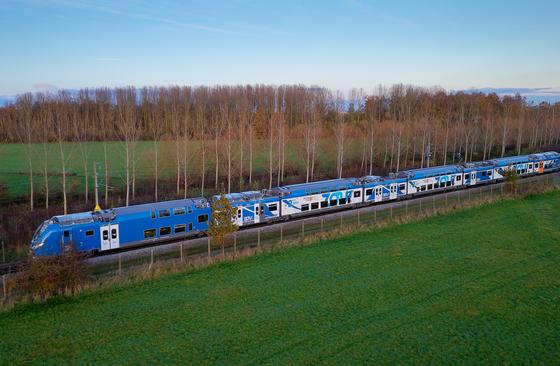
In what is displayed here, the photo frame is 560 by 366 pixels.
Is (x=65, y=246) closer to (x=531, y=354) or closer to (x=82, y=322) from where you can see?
(x=82, y=322)

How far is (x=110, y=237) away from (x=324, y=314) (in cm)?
1555

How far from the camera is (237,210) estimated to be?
3186cm

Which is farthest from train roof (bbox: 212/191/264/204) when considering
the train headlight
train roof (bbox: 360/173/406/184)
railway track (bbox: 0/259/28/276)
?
→ railway track (bbox: 0/259/28/276)

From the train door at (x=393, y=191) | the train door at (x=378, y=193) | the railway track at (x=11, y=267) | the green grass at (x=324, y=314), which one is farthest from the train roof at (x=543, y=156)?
the railway track at (x=11, y=267)

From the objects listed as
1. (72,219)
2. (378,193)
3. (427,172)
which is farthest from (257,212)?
(427,172)

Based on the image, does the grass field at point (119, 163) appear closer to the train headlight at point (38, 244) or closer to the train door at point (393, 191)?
the train door at point (393, 191)

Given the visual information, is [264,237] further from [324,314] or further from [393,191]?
[393,191]

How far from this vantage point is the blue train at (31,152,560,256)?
2650 cm

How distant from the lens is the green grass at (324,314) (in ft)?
50.4

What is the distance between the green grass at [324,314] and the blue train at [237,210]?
6.98m

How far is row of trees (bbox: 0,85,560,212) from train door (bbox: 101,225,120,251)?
1258 cm

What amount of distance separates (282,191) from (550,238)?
1878 cm

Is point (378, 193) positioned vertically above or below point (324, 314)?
above

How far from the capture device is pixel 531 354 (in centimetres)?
1521
